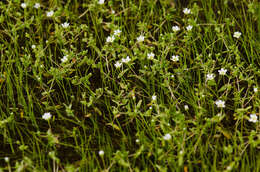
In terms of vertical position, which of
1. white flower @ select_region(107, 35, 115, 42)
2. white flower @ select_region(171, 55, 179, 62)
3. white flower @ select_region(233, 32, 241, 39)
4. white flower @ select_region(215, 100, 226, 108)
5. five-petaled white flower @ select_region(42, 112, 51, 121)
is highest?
white flower @ select_region(107, 35, 115, 42)

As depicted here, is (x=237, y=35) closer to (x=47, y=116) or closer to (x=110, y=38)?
(x=110, y=38)

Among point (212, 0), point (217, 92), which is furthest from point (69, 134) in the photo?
point (212, 0)

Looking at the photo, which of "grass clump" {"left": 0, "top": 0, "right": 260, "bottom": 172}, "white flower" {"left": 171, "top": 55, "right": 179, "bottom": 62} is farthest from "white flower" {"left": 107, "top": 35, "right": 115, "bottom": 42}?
"white flower" {"left": 171, "top": 55, "right": 179, "bottom": 62}

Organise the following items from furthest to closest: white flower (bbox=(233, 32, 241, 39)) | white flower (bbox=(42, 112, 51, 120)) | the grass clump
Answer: white flower (bbox=(233, 32, 241, 39))
white flower (bbox=(42, 112, 51, 120))
the grass clump

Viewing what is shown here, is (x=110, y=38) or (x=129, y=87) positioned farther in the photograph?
(x=110, y=38)

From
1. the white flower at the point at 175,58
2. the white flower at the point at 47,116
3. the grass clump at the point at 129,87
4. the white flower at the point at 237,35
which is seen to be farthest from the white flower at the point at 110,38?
the white flower at the point at 237,35

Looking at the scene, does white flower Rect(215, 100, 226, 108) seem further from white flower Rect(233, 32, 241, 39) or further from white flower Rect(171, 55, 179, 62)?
white flower Rect(233, 32, 241, 39)

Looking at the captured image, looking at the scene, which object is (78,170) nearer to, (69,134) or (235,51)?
(69,134)

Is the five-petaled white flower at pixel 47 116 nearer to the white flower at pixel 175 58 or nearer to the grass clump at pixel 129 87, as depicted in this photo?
the grass clump at pixel 129 87

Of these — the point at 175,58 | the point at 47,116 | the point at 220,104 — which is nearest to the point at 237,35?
the point at 175,58
